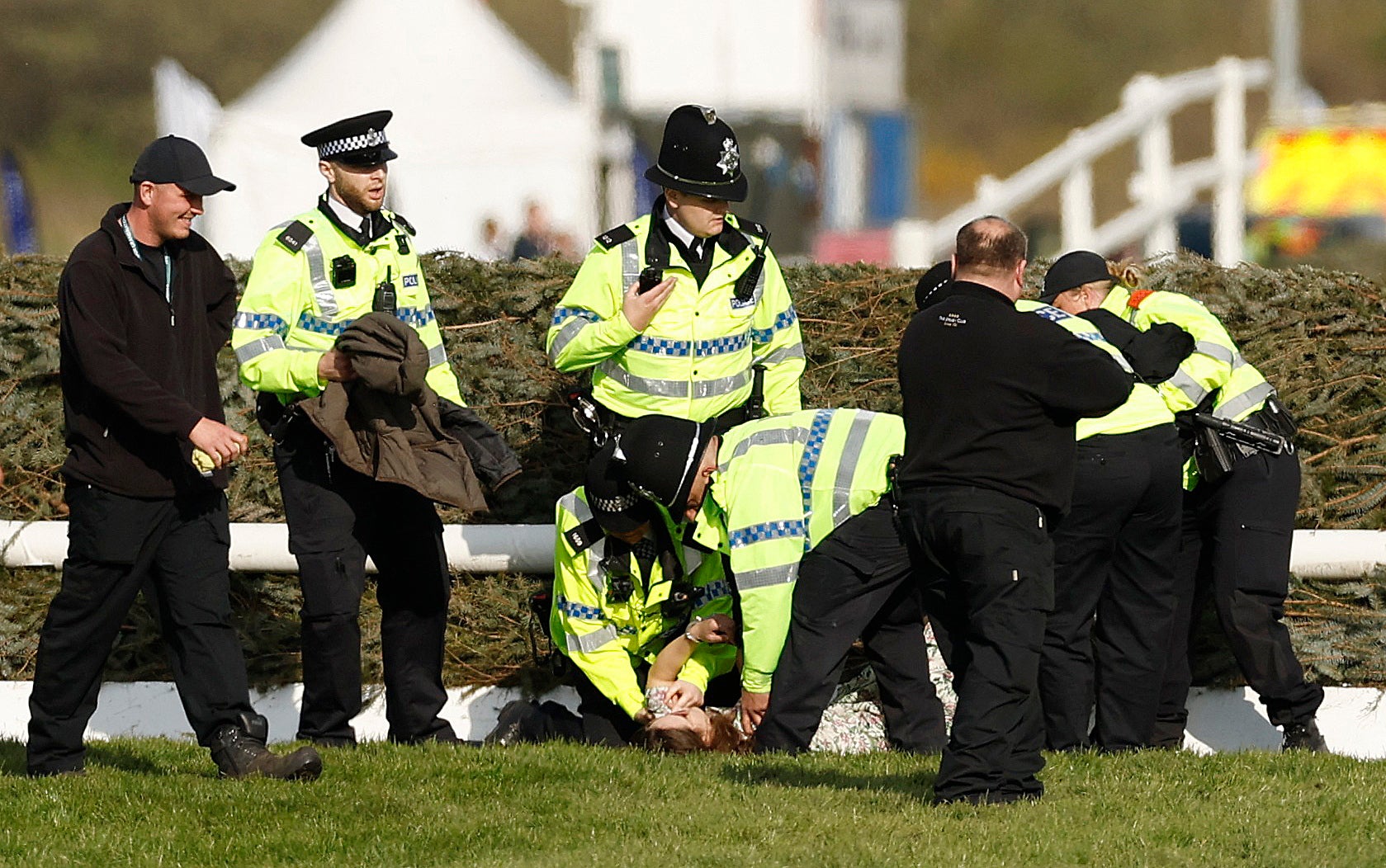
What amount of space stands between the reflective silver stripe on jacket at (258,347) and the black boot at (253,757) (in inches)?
50.0

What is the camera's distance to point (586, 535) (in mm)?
7133

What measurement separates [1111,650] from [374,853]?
317cm

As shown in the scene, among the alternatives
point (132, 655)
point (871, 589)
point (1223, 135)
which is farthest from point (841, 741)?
point (1223, 135)

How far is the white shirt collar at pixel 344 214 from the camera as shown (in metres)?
6.93

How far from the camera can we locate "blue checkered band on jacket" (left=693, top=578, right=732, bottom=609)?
23.7ft

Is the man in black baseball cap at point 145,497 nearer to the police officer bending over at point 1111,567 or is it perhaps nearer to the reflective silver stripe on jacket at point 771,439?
the reflective silver stripe on jacket at point 771,439

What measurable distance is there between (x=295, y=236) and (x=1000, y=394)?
8.77ft

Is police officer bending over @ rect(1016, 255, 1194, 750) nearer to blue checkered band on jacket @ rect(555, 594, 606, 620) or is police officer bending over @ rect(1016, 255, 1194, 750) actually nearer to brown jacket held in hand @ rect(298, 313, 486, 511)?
blue checkered band on jacket @ rect(555, 594, 606, 620)

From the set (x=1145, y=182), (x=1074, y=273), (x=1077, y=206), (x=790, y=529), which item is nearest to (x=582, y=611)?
(x=790, y=529)

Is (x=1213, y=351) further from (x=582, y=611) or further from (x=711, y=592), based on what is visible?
(x=582, y=611)

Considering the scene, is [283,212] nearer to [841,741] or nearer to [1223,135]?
[1223,135]

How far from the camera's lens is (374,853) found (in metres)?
5.41

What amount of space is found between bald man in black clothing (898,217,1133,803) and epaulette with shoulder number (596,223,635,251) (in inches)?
68.1

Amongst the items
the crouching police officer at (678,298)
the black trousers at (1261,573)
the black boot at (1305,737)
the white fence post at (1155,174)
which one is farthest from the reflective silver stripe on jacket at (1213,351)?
the white fence post at (1155,174)
